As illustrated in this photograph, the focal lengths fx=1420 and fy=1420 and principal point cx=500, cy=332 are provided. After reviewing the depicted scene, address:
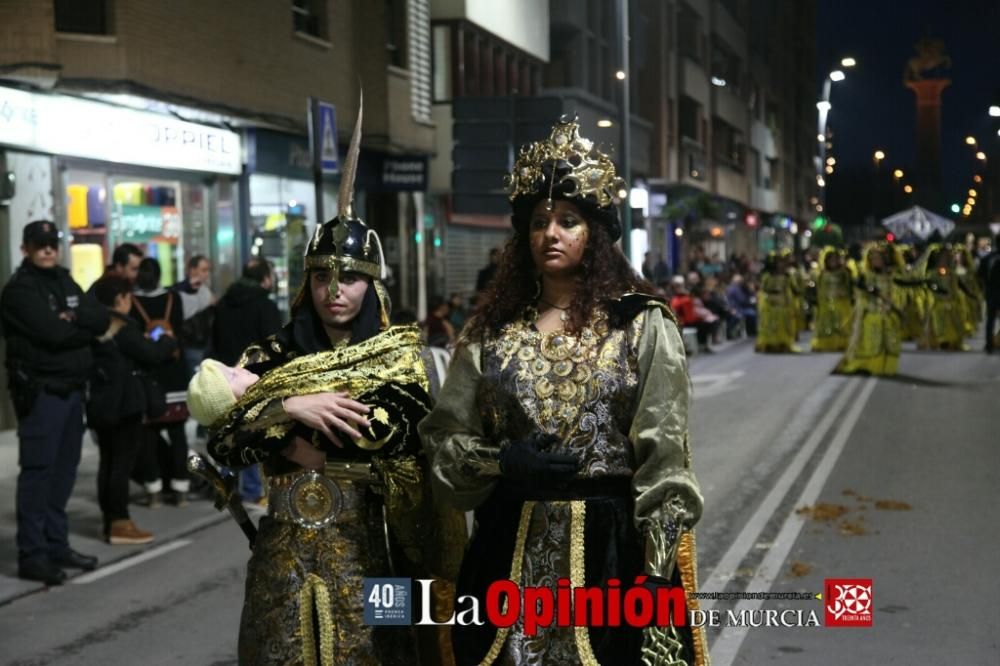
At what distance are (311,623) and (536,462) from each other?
3.38 feet

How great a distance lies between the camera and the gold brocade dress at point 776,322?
27.1 meters

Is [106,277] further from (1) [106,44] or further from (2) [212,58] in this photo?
(2) [212,58]

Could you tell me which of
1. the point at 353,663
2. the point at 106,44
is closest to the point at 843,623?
the point at 353,663

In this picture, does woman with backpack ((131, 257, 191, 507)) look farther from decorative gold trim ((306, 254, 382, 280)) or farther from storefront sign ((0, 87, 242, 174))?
decorative gold trim ((306, 254, 382, 280))

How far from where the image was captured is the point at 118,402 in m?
9.59

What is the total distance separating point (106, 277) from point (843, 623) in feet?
18.7

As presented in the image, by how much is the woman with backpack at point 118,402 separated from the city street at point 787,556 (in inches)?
11.1

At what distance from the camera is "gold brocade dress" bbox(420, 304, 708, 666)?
377cm

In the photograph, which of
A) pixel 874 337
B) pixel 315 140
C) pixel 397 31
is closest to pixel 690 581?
pixel 315 140

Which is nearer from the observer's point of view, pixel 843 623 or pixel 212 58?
pixel 843 623

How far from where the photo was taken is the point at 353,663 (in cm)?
429

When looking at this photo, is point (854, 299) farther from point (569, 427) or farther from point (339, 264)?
point (569, 427)

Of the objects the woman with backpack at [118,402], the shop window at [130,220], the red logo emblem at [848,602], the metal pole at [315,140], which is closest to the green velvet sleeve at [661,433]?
the red logo emblem at [848,602]

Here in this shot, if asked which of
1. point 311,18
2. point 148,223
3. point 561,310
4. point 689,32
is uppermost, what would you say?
point 689,32
